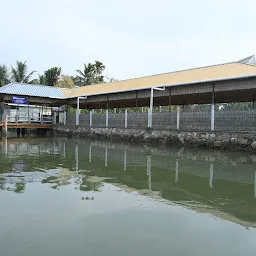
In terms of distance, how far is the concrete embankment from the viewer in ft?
38.1

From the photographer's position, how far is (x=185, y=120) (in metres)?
14.3

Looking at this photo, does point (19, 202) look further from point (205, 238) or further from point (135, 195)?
point (205, 238)

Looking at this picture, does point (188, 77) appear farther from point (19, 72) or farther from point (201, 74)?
point (19, 72)

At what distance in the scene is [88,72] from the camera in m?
35.7

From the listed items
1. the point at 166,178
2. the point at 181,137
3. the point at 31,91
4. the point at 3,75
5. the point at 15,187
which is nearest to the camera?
the point at 15,187

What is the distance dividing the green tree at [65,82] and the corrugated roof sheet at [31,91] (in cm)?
1029

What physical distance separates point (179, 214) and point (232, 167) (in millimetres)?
4391

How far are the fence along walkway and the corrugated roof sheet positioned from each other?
5.01m

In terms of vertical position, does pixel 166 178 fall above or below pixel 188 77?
below

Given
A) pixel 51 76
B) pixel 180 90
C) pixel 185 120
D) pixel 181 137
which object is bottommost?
pixel 181 137

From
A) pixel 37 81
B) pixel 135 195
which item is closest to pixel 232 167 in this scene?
pixel 135 195

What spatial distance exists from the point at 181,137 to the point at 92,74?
23542 millimetres

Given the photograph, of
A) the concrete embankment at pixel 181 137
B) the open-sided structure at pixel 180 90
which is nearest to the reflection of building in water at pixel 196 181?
the concrete embankment at pixel 181 137

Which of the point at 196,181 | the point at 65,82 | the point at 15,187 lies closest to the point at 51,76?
the point at 65,82
